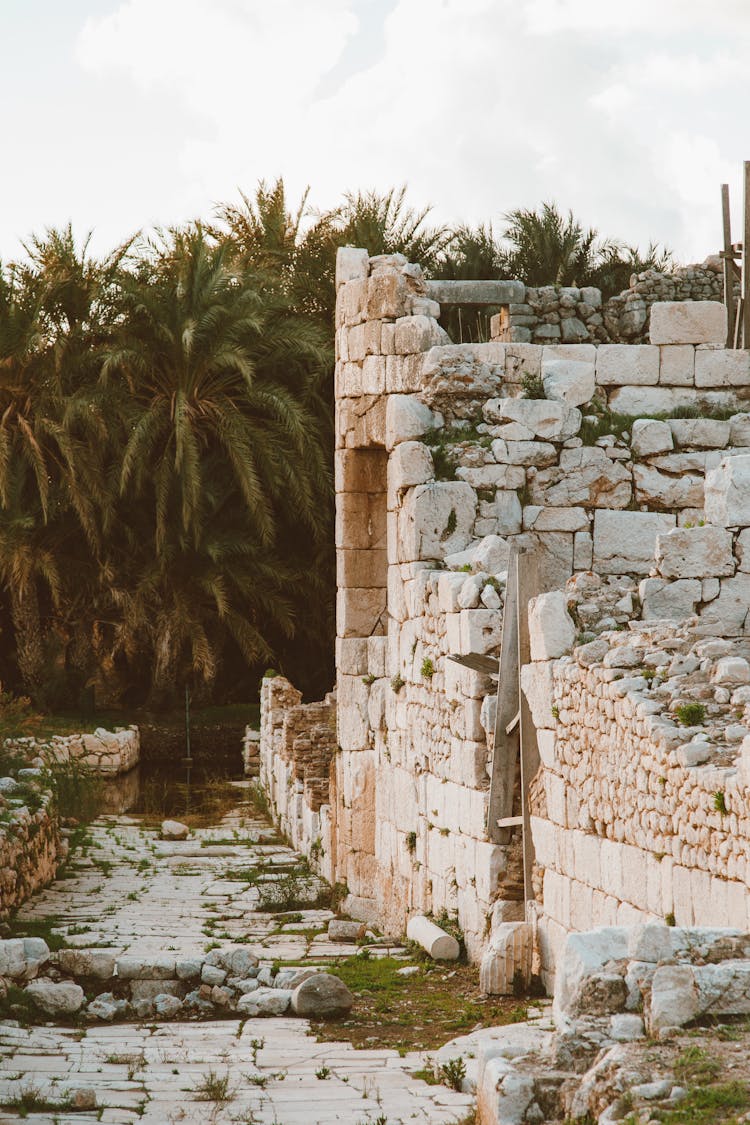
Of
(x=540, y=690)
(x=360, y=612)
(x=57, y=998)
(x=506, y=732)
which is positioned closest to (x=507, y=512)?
(x=360, y=612)

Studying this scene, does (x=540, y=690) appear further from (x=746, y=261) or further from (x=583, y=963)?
(x=746, y=261)

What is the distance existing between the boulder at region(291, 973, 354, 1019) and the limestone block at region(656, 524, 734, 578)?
3.00 meters

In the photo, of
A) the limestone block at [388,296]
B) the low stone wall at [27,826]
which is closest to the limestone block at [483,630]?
the limestone block at [388,296]

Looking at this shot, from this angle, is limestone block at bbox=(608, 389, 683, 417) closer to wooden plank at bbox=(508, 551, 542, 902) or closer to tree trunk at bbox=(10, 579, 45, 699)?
wooden plank at bbox=(508, 551, 542, 902)

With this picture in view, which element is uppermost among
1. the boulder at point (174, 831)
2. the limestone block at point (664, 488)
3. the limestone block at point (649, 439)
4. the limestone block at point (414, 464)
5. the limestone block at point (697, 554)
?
the limestone block at point (649, 439)

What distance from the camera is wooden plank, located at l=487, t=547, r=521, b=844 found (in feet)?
29.5

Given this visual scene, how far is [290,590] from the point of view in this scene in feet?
92.9

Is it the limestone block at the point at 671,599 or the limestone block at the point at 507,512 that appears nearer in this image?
the limestone block at the point at 671,599

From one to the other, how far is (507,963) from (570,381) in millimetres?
5274

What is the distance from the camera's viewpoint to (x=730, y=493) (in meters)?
8.27

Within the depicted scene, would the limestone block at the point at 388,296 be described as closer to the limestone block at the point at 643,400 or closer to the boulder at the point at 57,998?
the limestone block at the point at 643,400

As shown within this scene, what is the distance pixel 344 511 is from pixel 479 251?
14410 millimetres

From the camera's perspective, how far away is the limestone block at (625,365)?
1200 centimetres

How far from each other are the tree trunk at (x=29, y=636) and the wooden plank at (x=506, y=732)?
65.5ft
